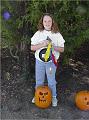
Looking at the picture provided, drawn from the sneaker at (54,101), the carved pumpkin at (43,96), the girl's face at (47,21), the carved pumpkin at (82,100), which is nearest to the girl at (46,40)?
the girl's face at (47,21)

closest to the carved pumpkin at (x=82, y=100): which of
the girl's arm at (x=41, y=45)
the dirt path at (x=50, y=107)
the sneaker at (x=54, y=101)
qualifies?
the dirt path at (x=50, y=107)

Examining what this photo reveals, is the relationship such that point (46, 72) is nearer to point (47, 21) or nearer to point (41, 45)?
point (41, 45)

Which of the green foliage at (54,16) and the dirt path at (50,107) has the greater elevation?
the green foliage at (54,16)

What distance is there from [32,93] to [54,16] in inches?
54.5

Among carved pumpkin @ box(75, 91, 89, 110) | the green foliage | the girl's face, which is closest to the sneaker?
carved pumpkin @ box(75, 91, 89, 110)

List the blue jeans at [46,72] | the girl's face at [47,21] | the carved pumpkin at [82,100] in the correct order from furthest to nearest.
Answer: the carved pumpkin at [82,100]
the blue jeans at [46,72]
the girl's face at [47,21]

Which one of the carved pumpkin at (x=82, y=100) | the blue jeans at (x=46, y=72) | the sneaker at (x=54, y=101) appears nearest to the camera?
the blue jeans at (x=46, y=72)

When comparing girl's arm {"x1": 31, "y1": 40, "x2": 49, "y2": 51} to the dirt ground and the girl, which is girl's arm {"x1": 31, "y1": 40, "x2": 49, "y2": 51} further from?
the dirt ground

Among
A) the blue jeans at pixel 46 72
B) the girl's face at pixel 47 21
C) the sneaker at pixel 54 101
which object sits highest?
the girl's face at pixel 47 21

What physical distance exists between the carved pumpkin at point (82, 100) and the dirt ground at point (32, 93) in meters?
0.08

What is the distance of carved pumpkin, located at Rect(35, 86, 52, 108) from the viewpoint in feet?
20.5

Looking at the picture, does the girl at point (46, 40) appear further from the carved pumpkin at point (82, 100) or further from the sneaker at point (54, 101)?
the carved pumpkin at point (82, 100)

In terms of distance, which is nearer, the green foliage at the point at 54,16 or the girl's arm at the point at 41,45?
the girl's arm at the point at 41,45

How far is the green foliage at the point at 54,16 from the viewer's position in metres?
6.36
